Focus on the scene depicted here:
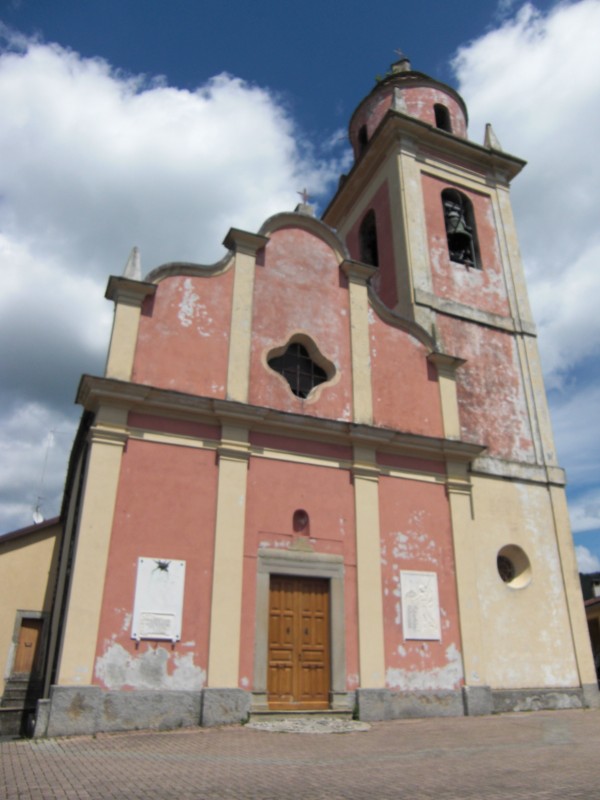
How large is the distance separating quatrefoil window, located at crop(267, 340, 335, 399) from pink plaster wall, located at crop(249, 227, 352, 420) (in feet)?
0.56

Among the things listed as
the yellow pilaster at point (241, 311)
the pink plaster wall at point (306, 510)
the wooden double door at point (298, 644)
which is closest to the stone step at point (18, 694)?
the wooden double door at point (298, 644)

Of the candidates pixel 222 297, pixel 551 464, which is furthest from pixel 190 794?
pixel 551 464

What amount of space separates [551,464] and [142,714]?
33.5ft

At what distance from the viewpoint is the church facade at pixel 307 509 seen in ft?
30.5

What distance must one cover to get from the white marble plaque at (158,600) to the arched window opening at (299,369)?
168 inches

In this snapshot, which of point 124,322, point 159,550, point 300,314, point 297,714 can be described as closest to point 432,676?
point 297,714

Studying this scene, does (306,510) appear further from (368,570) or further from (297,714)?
(297,714)

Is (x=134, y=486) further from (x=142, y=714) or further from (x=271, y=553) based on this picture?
(x=142, y=714)

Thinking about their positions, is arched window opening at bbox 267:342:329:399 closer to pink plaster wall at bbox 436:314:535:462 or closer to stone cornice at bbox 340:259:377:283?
stone cornice at bbox 340:259:377:283

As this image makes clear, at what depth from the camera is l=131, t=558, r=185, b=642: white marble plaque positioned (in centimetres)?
917

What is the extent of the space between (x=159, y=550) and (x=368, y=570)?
12.0 ft

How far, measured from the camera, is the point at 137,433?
10.2 metres

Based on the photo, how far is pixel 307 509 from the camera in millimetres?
11000

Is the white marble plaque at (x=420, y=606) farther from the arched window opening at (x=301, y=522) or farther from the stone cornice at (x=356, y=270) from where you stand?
the stone cornice at (x=356, y=270)
